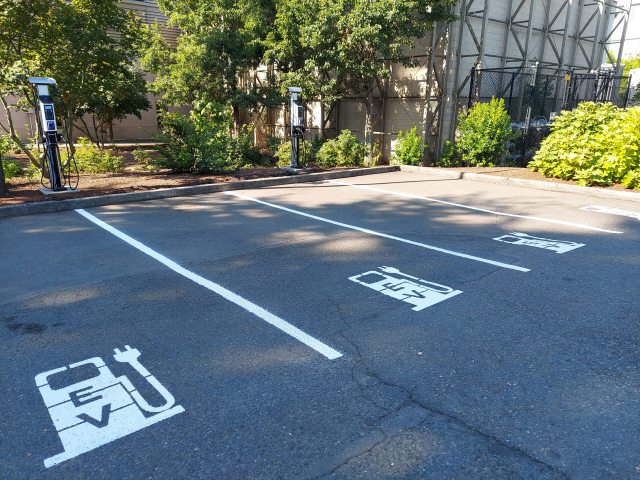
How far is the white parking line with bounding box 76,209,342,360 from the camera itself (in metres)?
3.66

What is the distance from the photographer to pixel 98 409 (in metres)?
2.88

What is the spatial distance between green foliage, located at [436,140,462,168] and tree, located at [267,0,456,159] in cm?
242

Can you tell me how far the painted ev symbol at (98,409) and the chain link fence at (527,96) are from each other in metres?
13.5

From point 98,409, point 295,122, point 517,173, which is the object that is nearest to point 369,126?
point 295,122

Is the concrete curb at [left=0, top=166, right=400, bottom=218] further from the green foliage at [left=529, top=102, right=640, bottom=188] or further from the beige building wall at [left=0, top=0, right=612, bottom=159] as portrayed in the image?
the green foliage at [left=529, top=102, right=640, bottom=188]

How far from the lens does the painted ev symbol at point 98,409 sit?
2.64 metres

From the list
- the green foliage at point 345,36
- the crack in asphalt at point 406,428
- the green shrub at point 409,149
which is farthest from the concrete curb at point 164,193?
the crack in asphalt at point 406,428

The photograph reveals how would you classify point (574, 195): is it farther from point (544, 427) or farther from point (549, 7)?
point (549, 7)

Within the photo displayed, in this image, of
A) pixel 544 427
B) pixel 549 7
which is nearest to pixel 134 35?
pixel 544 427

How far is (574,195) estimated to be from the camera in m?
10.1

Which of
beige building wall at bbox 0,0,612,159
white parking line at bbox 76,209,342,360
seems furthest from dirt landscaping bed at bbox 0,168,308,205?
white parking line at bbox 76,209,342,360

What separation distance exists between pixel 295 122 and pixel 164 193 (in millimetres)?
4462

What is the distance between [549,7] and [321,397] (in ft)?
66.0

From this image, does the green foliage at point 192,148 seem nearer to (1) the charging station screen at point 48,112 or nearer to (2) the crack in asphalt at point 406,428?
(1) the charging station screen at point 48,112
